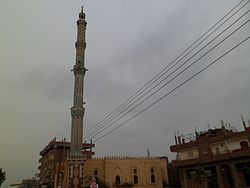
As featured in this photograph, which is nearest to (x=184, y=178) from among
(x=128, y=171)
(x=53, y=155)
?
(x=128, y=171)

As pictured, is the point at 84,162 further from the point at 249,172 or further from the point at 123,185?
the point at 249,172

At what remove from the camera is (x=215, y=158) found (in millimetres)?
43906

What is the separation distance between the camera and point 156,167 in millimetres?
65062

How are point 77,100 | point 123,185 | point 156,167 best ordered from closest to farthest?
point 77,100, point 123,185, point 156,167

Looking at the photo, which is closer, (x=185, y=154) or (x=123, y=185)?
(x=185, y=154)

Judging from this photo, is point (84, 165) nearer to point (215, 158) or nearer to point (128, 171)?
point (128, 171)

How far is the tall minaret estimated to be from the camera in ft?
173

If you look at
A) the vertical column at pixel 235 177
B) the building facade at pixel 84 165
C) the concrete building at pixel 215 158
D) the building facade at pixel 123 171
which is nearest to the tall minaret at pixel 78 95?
the building facade at pixel 84 165

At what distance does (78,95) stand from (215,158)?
98.9 feet

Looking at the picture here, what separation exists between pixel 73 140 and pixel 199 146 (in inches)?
991

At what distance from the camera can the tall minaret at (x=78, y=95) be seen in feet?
173

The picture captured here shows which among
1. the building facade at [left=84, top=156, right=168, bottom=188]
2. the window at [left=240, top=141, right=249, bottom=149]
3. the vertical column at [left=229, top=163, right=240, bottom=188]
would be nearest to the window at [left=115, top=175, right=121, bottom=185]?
the building facade at [left=84, top=156, right=168, bottom=188]

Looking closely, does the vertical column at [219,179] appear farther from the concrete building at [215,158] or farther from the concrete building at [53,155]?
the concrete building at [53,155]

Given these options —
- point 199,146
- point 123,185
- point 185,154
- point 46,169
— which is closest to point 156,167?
point 123,185
